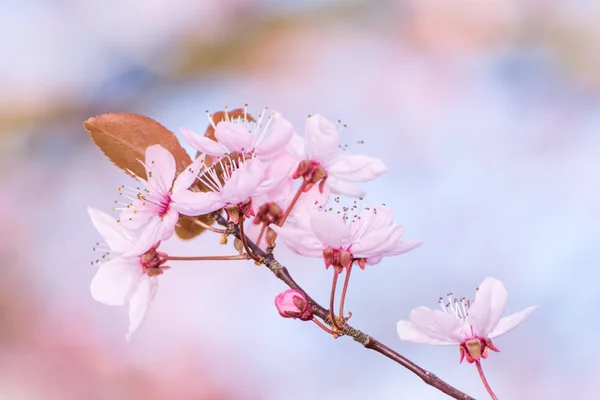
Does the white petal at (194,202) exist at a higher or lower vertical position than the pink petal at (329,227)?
lower

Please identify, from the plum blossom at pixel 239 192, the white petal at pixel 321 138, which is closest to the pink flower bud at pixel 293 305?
the plum blossom at pixel 239 192

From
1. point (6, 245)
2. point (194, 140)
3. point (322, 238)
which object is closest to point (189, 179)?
point (194, 140)

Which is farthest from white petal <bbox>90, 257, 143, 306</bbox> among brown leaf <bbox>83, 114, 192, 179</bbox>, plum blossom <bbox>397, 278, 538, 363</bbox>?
plum blossom <bbox>397, 278, 538, 363</bbox>

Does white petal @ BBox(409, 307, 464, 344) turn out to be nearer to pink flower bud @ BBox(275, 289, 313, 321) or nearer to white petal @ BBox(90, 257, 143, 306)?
pink flower bud @ BBox(275, 289, 313, 321)

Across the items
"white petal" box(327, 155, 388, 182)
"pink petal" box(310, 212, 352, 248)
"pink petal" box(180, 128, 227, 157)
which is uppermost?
"white petal" box(327, 155, 388, 182)

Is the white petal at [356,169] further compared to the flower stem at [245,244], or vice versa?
the white petal at [356,169]

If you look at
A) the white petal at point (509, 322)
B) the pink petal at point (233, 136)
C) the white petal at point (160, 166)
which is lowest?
the white petal at point (509, 322)

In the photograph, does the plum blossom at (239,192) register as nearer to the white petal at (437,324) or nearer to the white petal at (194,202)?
the white petal at (194,202)
